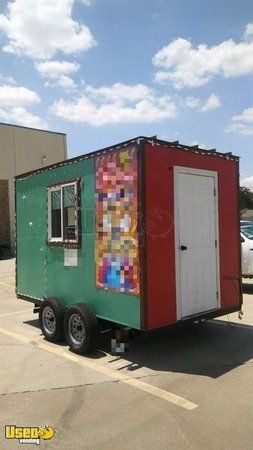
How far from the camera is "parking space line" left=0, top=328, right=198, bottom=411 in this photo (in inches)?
184

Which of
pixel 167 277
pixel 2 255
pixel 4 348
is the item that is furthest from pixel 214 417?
pixel 2 255

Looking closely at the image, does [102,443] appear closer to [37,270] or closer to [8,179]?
[37,270]

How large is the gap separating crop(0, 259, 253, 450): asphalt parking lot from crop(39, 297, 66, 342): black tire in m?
0.17

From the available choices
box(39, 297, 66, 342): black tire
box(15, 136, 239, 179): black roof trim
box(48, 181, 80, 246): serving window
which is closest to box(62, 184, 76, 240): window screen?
box(48, 181, 80, 246): serving window

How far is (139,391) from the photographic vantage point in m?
5.00

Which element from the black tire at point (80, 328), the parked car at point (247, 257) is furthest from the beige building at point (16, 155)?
the black tire at point (80, 328)

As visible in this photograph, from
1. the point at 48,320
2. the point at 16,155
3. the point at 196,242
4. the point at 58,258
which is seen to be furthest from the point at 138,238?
the point at 16,155

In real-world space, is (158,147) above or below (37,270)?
above

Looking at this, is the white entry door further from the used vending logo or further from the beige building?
the beige building

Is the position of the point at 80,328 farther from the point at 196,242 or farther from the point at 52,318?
the point at 196,242

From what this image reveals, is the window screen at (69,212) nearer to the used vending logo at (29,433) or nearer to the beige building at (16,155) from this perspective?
the used vending logo at (29,433)

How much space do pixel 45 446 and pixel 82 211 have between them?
3.64 m

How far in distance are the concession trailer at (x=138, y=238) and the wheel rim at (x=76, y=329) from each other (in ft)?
0.05

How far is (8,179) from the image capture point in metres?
29.0
